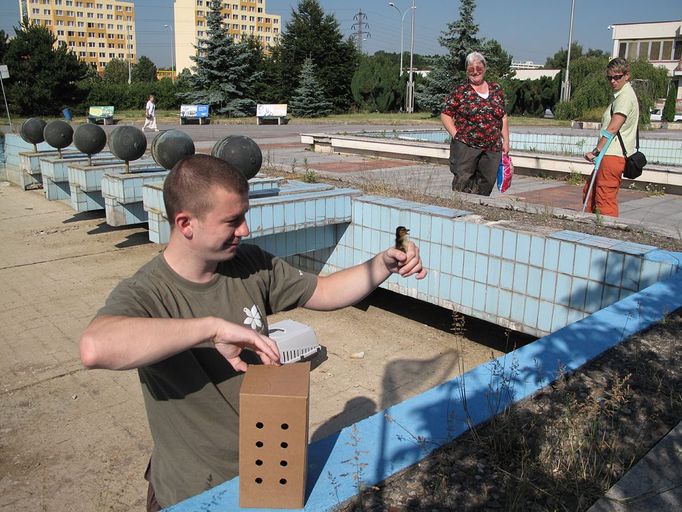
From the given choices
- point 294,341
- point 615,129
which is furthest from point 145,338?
point 615,129

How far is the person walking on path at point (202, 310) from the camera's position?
1883 mm

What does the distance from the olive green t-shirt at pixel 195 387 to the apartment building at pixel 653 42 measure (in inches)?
2754

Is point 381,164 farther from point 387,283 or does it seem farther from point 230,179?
point 230,179

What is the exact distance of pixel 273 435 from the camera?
171cm

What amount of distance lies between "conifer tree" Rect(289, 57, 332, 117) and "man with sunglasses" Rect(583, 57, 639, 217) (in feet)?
121

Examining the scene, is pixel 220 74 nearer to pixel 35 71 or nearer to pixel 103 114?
pixel 103 114

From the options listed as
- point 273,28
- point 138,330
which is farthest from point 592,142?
point 273,28

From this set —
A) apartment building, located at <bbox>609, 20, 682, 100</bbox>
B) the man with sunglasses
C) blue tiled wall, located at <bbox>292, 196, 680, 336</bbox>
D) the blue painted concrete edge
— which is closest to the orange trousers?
the man with sunglasses

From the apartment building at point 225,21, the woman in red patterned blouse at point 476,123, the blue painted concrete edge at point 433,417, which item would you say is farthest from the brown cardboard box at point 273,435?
the apartment building at point 225,21

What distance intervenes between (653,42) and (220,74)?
49757 mm

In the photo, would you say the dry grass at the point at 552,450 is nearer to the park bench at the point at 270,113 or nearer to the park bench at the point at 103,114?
the park bench at the point at 270,113

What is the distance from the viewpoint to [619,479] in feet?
7.23

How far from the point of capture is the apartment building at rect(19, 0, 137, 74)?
365 ft

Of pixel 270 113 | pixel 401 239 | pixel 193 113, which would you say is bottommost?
pixel 401 239
